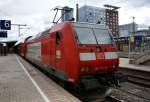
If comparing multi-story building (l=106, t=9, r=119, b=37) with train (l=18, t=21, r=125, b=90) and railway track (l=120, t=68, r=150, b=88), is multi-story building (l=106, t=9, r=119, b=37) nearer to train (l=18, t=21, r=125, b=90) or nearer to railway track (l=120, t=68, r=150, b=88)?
railway track (l=120, t=68, r=150, b=88)

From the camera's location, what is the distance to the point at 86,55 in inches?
375

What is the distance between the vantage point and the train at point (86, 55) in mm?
9406

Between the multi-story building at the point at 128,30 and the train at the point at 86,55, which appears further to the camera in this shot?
the multi-story building at the point at 128,30

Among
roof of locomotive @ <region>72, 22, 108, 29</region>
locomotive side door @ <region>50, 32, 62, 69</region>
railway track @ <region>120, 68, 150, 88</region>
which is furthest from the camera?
railway track @ <region>120, 68, 150, 88</region>

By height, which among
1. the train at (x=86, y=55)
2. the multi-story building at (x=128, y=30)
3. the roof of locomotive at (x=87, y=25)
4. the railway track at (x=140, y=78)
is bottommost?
the railway track at (x=140, y=78)

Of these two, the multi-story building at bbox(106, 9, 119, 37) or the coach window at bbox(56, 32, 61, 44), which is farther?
the multi-story building at bbox(106, 9, 119, 37)

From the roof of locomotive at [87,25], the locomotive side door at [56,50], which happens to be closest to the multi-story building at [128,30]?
the locomotive side door at [56,50]

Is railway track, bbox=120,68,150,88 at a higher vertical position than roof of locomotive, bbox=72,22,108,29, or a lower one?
lower

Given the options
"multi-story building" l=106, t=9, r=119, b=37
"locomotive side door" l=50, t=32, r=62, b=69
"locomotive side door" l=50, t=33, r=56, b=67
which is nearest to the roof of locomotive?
"locomotive side door" l=50, t=32, r=62, b=69

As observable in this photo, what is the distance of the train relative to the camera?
941 cm

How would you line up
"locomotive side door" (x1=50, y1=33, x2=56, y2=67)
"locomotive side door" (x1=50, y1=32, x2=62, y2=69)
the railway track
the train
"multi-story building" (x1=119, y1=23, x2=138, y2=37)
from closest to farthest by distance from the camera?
the train
"locomotive side door" (x1=50, y1=32, x2=62, y2=69)
"locomotive side door" (x1=50, y1=33, x2=56, y2=67)
the railway track
"multi-story building" (x1=119, y1=23, x2=138, y2=37)

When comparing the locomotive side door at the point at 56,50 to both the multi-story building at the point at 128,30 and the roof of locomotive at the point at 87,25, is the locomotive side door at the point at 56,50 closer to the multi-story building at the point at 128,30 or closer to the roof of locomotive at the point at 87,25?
the roof of locomotive at the point at 87,25

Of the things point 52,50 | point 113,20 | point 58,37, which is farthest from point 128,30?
point 58,37

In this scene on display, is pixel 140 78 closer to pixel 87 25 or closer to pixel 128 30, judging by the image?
pixel 87 25
